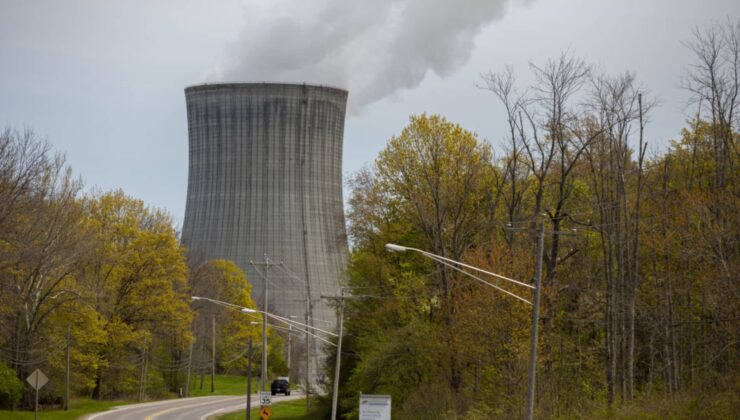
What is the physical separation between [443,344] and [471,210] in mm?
7201

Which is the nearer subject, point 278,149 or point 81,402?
point 81,402

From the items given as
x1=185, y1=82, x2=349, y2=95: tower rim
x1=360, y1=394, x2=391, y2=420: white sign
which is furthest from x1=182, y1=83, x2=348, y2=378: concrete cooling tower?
x1=360, y1=394, x2=391, y2=420: white sign

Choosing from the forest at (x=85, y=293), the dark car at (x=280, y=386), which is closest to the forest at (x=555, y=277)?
the forest at (x=85, y=293)

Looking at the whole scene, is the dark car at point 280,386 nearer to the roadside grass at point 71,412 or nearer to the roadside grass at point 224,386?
the roadside grass at point 224,386

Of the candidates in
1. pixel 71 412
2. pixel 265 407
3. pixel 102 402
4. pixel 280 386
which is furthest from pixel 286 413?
pixel 265 407

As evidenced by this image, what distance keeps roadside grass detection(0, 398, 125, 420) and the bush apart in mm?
709

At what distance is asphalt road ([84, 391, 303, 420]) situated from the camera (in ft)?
122

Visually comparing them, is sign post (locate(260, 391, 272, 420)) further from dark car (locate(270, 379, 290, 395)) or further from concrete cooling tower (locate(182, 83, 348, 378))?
dark car (locate(270, 379, 290, 395))

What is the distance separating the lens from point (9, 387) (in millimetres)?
37000

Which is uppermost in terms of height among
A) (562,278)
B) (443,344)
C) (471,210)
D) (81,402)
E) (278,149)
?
(278,149)

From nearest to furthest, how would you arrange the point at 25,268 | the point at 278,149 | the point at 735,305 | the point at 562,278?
the point at 735,305 < the point at 562,278 < the point at 25,268 < the point at 278,149

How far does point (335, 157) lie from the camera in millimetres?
50594

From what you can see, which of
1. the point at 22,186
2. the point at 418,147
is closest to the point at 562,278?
the point at 418,147

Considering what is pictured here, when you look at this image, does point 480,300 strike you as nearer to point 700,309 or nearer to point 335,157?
point 700,309
